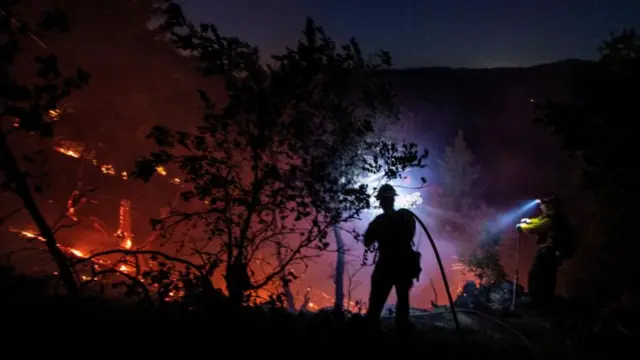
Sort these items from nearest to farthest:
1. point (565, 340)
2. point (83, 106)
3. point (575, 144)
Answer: point (575, 144) → point (565, 340) → point (83, 106)

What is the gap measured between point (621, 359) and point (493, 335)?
2252 mm

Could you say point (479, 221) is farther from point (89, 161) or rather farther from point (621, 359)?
point (89, 161)

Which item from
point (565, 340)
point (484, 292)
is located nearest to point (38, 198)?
point (484, 292)

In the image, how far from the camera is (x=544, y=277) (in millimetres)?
11344

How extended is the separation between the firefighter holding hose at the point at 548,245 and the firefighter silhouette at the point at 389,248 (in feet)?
15.2

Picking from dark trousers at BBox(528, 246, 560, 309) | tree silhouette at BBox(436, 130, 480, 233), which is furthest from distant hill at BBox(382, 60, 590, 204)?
dark trousers at BBox(528, 246, 560, 309)

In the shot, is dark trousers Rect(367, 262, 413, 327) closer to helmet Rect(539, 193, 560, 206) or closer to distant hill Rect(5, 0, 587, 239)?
helmet Rect(539, 193, 560, 206)

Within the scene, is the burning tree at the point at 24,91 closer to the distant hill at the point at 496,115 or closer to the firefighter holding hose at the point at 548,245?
the firefighter holding hose at the point at 548,245

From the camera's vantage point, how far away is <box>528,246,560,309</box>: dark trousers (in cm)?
1120

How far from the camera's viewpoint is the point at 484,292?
15.8m

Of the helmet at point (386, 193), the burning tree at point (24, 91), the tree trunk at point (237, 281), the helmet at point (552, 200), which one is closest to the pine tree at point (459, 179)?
the helmet at point (552, 200)

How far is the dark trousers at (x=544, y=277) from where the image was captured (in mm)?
11195

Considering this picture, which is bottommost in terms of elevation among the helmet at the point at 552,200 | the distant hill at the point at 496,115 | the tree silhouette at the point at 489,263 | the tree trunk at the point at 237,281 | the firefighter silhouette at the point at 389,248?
the tree trunk at the point at 237,281

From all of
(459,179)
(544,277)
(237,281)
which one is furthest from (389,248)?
(459,179)
